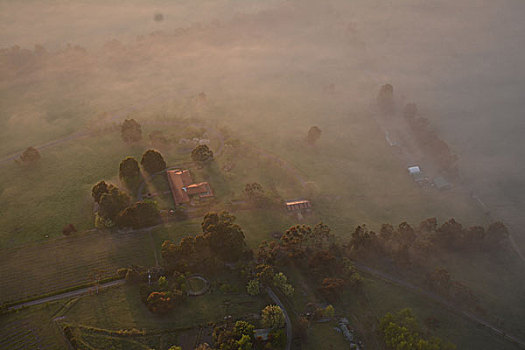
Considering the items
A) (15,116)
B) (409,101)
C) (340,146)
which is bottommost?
(340,146)

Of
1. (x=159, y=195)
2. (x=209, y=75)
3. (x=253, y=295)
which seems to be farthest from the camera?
(x=209, y=75)

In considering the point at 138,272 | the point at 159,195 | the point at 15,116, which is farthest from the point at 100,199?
the point at 15,116

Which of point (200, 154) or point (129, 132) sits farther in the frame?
point (129, 132)

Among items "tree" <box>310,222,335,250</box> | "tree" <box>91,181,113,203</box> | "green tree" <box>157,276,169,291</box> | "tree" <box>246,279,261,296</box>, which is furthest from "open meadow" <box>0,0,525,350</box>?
"tree" <box>310,222,335,250</box>

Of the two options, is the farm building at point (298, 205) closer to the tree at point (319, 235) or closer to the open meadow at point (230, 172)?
the open meadow at point (230, 172)

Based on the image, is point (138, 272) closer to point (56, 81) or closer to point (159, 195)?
point (159, 195)

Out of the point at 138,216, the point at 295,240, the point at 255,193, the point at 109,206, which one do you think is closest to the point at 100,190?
the point at 109,206

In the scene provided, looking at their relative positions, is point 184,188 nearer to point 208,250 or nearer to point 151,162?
point 151,162
